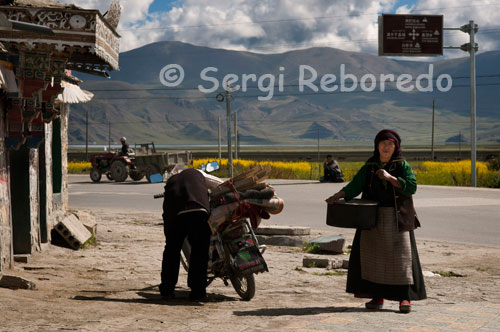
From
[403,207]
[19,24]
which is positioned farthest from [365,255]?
[19,24]

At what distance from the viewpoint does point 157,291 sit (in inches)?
327

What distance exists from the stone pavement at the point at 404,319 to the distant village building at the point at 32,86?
3.84m

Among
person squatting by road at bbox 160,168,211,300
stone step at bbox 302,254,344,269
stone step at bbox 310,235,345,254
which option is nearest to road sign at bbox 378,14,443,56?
stone step at bbox 310,235,345,254

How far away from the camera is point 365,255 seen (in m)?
6.88

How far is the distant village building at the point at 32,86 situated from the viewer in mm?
8695

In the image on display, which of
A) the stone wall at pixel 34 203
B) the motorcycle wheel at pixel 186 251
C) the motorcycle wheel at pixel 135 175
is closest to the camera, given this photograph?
the motorcycle wheel at pixel 186 251

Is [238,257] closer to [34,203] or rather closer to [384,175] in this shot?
[384,175]

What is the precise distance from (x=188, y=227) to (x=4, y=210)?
302 centimetres

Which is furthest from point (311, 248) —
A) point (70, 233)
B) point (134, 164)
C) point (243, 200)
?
point (134, 164)

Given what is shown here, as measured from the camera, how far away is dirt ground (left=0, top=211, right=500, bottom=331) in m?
6.30

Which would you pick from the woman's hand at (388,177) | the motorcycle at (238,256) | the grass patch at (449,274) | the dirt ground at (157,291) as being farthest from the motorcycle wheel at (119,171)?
the woman's hand at (388,177)

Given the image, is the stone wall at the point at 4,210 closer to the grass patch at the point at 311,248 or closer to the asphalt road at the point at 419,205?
the grass patch at the point at 311,248

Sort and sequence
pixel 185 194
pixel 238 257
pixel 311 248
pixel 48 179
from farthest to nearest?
1. pixel 48 179
2. pixel 311 248
3. pixel 185 194
4. pixel 238 257

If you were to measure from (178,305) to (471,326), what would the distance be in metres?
2.90
